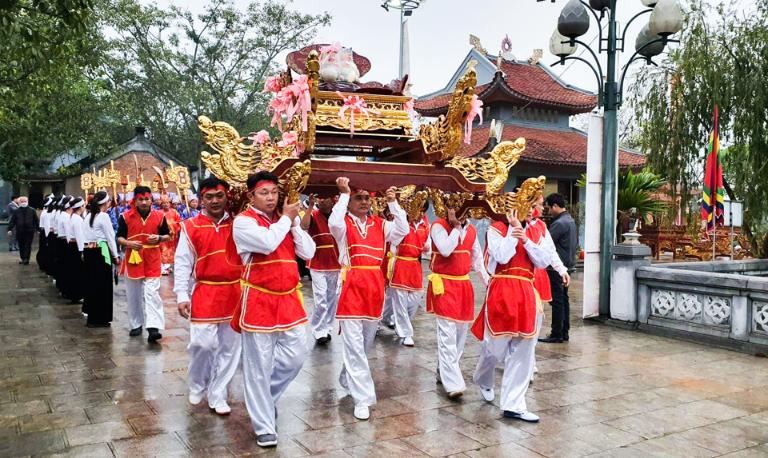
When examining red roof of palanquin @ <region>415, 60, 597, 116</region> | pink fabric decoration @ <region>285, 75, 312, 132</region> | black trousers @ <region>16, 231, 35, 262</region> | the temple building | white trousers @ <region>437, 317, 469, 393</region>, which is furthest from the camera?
red roof of palanquin @ <region>415, 60, 597, 116</region>

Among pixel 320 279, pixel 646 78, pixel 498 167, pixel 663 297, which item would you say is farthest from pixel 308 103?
pixel 646 78

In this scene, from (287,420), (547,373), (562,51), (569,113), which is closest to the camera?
(287,420)

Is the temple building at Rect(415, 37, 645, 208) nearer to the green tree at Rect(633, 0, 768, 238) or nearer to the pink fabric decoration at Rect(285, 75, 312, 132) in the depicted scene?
the green tree at Rect(633, 0, 768, 238)

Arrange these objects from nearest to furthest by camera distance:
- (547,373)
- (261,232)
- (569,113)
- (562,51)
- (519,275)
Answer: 1. (261,232)
2. (519,275)
3. (547,373)
4. (562,51)
5. (569,113)

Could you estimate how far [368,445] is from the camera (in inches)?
171

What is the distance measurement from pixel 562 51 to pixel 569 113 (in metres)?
14.3

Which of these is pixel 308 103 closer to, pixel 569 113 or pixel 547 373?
pixel 547 373

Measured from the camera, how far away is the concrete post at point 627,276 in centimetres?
872

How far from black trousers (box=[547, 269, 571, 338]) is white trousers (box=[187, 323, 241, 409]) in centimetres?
408

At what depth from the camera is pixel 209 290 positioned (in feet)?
17.2

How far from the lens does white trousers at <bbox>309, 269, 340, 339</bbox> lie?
7738 mm

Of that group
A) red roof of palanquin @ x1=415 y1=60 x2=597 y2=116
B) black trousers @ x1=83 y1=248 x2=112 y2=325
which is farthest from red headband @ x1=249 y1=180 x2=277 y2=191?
red roof of palanquin @ x1=415 y1=60 x2=597 y2=116

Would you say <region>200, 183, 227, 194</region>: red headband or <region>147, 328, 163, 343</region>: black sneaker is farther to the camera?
<region>147, 328, 163, 343</region>: black sneaker

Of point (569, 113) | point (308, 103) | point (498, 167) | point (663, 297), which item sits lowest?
point (663, 297)
